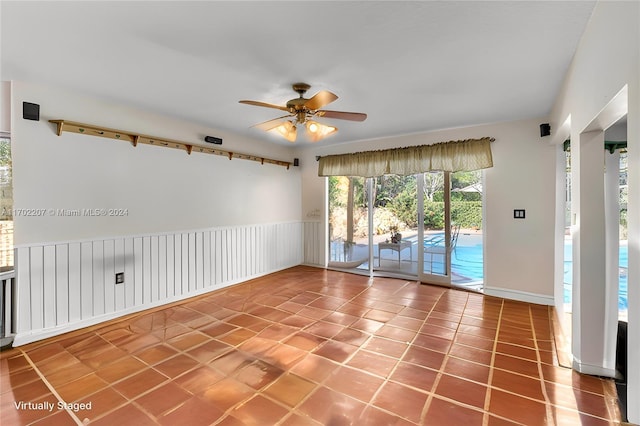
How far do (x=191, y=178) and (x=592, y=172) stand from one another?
4.14m

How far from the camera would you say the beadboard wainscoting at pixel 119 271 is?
259 centimetres

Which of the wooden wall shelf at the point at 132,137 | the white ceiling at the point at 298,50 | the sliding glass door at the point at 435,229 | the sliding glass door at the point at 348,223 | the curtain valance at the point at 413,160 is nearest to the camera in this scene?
the white ceiling at the point at 298,50

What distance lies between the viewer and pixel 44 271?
264 centimetres

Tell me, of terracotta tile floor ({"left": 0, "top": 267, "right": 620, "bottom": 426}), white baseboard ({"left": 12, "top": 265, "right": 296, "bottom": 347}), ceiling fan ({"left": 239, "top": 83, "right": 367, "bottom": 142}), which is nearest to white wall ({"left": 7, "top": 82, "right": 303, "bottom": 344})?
white baseboard ({"left": 12, "top": 265, "right": 296, "bottom": 347})

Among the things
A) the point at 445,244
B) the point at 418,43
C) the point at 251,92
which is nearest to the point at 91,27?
the point at 251,92

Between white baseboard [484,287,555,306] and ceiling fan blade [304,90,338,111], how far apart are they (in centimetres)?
345

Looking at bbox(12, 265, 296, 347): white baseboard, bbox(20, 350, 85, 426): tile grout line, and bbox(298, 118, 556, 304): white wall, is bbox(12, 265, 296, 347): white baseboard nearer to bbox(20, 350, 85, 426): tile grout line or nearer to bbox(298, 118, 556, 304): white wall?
bbox(20, 350, 85, 426): tile grout line

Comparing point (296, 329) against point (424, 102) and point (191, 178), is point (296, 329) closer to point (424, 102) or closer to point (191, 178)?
point (191, 178)

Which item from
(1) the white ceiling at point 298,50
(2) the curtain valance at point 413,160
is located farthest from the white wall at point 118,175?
(2) the curtain valance at point 413,160

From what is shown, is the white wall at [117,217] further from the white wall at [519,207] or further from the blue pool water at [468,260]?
the white wall at [519,207]

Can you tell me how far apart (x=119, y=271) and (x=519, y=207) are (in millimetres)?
4968

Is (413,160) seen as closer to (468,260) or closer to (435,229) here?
(435,229)

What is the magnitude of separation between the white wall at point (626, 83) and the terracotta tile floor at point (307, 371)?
85cm

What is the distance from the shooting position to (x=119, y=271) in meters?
3.15
